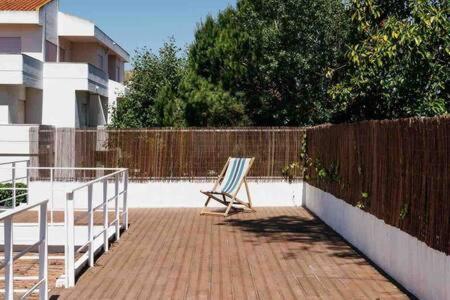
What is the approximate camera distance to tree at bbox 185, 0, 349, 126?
19.4 m

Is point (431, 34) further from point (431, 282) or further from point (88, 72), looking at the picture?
point (88, 72)

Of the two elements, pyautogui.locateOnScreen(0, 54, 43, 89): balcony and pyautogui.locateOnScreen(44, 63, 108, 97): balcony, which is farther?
pyautogui.locateOnScreen(44, 63, 108, 97): balcony

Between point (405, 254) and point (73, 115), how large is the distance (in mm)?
18849

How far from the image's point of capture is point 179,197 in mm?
16484

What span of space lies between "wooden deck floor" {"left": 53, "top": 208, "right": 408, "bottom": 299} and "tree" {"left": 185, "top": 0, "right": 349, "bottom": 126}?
7790 mm

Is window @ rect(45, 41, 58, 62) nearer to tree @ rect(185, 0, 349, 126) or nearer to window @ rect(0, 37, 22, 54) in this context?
window @ rect(0, 37, 22, 54)

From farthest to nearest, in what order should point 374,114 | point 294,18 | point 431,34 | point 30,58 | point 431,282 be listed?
point 30,58 → point 294,18 → point 374,114 → point 431,34 → point 431,282

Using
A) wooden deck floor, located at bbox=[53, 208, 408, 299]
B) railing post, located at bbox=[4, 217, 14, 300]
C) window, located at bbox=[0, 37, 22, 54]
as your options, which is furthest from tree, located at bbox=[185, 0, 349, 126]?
railing post, located at bbox=[4, 217, 14, 300]

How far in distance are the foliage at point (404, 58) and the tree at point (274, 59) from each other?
6364mm

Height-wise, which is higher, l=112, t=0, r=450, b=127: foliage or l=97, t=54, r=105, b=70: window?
l=97, t=54, r=105, b=70: window

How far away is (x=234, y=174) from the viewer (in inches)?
580

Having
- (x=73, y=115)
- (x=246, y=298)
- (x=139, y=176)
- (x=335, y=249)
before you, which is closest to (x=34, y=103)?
(x=73, y=115)

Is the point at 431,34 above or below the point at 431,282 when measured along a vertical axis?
above

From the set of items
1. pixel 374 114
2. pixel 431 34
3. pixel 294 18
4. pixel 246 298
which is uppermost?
pixel 294 18
